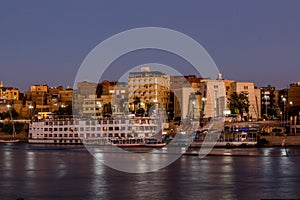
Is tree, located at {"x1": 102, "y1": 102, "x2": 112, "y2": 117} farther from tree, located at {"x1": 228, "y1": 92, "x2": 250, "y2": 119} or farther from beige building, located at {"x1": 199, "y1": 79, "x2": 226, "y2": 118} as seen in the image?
tree, located at {"x1": 228, "y1": 92, "x2": 250, "y2": 119}

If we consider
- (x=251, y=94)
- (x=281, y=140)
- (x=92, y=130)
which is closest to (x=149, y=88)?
(x=251, y=94)

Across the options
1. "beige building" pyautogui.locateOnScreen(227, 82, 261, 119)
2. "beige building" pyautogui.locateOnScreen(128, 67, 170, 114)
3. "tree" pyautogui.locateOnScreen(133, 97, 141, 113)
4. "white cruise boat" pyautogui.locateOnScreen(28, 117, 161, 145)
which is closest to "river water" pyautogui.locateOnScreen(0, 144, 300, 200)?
"white cruise boat" pyautogui.locateOnScreen(28, 117, 161, 145)

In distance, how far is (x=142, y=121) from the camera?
88.4 meters

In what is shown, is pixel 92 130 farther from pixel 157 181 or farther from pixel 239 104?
pixel 157 181

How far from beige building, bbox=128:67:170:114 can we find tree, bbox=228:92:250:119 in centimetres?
1723

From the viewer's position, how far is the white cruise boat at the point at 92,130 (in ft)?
288

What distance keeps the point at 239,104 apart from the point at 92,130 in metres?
34.9

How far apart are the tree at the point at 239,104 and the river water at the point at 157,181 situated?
218ft

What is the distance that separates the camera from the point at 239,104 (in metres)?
115

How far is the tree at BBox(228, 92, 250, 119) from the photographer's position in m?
115

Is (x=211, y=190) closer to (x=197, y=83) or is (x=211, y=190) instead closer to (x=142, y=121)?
(x=142, y=121)

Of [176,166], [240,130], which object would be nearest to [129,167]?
[176,166]

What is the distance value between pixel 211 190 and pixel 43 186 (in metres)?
9.09

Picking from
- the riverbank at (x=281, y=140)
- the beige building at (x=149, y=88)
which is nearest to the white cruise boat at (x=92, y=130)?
the riverbank at (x=281, y=140)
